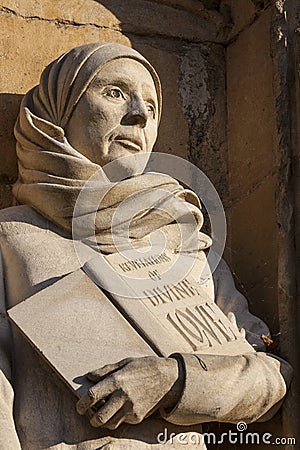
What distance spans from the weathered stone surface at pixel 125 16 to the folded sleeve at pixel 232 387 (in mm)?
1420

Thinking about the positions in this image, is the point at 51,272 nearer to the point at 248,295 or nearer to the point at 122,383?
the point at 122,383

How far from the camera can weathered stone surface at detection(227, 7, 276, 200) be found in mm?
4973

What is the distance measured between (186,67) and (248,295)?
1.02 meters

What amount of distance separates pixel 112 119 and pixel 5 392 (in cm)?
104

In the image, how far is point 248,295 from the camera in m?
4.84

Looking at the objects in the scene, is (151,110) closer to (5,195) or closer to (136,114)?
(136,114)

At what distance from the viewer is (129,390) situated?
395cm

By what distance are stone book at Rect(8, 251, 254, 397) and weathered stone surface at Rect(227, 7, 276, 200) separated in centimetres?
74

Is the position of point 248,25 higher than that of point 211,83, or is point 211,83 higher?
point 248,25

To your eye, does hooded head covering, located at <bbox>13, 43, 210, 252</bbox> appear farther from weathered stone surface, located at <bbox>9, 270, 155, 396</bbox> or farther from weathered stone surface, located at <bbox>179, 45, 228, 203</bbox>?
weathered stone surface, located at <bbox>179, 45, 228, 203</bbox>

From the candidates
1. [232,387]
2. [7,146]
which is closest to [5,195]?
[7,146]

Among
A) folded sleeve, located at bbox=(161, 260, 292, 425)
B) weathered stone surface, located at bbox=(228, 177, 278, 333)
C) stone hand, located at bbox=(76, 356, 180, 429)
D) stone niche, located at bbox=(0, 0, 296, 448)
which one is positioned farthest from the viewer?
Result: stone niche, located at bbox=(0, 0, 296, 448)

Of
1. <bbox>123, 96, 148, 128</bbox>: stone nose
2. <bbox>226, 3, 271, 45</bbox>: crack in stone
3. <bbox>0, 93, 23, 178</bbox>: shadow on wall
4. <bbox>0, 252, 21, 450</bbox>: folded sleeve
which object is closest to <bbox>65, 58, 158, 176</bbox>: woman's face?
<bbox>123, 96, 148, 128</bbox>: stone nose

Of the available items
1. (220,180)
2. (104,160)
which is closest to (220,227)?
(220,180)
